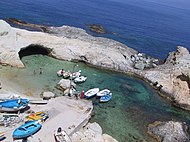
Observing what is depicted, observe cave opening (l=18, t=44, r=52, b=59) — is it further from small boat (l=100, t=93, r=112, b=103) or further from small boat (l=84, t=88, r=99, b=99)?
small boat (l=100, t=93, r=112, b=103)

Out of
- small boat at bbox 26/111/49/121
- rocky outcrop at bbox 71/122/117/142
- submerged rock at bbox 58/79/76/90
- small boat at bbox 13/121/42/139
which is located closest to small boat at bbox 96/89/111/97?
submerged rock at bbox 58/79/76/90

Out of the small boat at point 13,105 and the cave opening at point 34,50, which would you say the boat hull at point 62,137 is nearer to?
the small boat at point 13,105

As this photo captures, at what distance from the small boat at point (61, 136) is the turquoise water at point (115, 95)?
20.2 ft

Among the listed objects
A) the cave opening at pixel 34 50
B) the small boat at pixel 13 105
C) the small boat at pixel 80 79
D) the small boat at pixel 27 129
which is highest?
the cave opening at pixel 34 50

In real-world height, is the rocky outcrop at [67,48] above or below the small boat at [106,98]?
above

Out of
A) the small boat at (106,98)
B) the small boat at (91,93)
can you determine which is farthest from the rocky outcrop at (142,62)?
the small boat at (91,93)

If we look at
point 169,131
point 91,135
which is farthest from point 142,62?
point 91,135

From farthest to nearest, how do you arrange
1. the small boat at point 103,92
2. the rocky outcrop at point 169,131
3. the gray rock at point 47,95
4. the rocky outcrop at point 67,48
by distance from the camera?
the rocky outcrop at point 67,48
the small boat at point 103,92
the gray rock at point 47,95
the rocky outcrop at point 169,131

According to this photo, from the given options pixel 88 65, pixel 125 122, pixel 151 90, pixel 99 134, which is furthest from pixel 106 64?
pixel 99 134

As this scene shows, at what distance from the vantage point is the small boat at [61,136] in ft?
91.8

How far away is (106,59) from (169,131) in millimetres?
20739

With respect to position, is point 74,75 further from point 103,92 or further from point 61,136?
point 61,136

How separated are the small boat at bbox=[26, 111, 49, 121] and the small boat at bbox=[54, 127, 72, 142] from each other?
285cm

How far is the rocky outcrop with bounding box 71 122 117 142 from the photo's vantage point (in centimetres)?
2973
